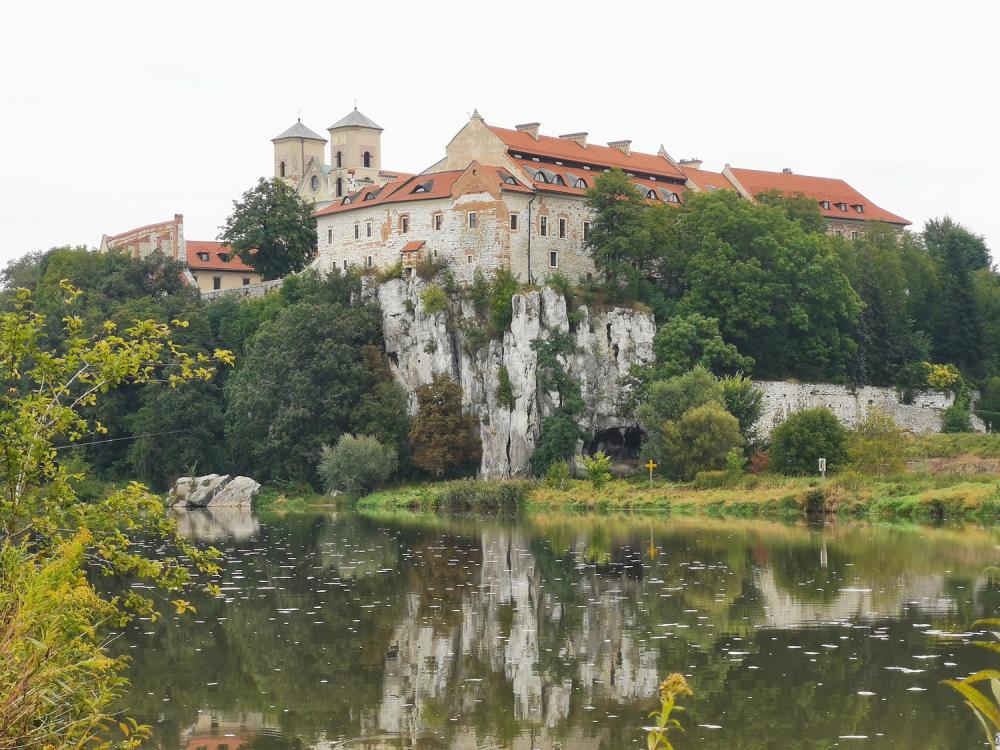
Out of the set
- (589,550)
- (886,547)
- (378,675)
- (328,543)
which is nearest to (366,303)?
(328,543)

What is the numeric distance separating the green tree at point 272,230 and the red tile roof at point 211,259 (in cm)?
950

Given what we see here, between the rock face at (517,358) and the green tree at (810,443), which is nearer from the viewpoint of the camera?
the green tree at (810,443)

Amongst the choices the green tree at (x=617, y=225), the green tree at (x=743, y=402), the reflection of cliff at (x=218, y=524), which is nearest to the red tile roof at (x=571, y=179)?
the green tree at (x=617, y=225)

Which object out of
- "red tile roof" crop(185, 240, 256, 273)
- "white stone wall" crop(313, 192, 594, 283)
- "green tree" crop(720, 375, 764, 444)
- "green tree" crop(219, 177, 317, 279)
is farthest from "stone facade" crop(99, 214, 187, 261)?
"green tree" crop(720, 375, 764, 444)

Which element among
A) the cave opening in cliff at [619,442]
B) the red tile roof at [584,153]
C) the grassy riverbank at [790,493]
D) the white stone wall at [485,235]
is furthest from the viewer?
the red tile roof at [584,153]

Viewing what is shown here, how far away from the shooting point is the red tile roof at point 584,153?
75938 mm

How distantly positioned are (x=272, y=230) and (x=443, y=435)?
78.7 ft

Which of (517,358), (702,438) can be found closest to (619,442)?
(517,358)

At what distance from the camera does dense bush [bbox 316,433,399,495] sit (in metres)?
65.7

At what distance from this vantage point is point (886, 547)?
38.2 m

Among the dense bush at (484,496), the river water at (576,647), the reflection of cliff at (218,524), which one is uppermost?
the dense bush at (484,496)

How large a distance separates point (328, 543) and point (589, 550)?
31.3ft

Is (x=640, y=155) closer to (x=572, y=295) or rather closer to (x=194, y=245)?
(x=572, y=295)

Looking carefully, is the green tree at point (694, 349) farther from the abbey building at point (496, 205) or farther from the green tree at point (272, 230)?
the green tree at point (272, 230)
